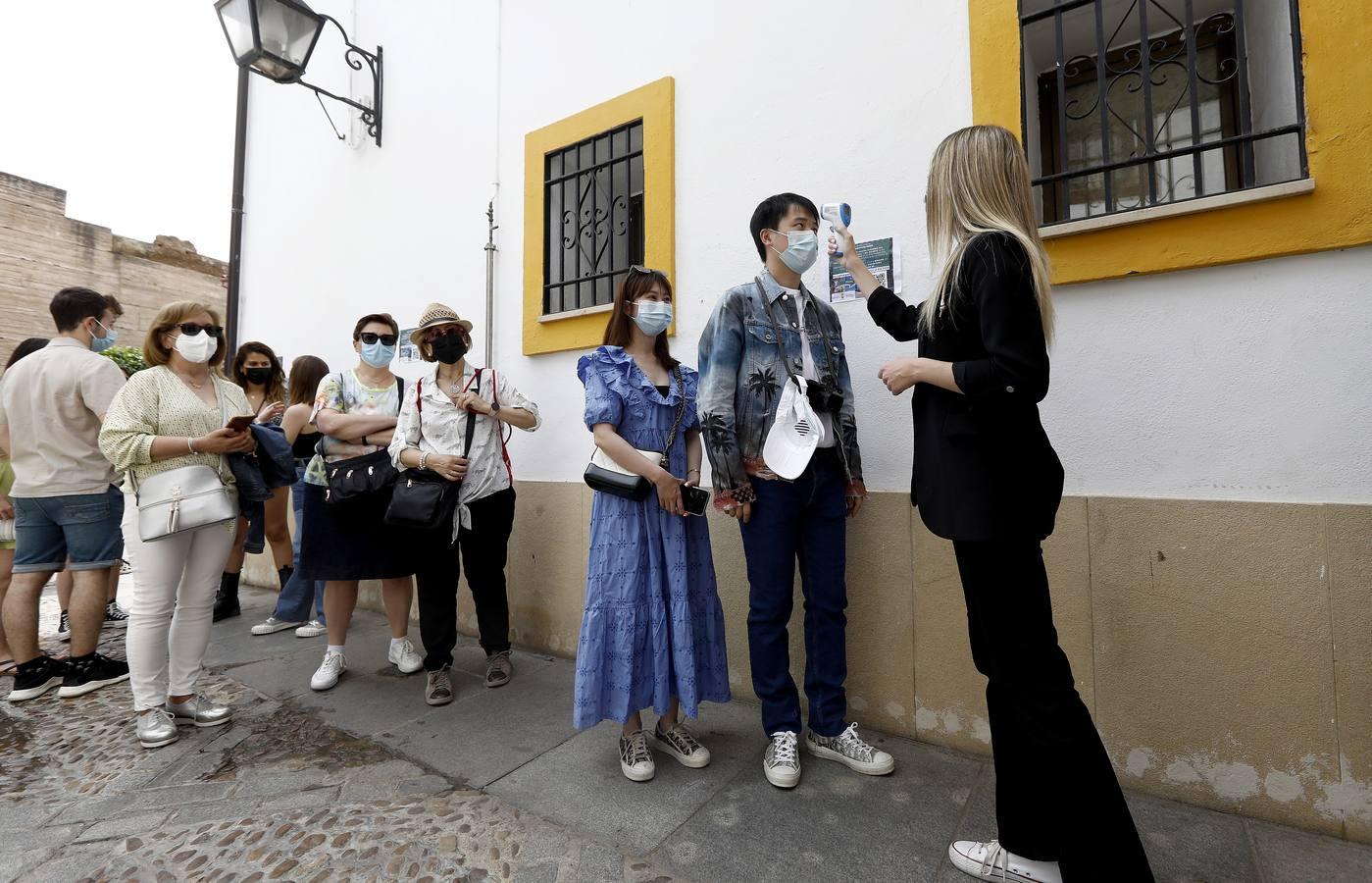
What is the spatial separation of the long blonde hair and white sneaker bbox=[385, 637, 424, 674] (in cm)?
318

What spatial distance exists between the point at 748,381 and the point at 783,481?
0.38 meters

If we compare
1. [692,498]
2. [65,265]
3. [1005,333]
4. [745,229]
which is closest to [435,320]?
[745,229]

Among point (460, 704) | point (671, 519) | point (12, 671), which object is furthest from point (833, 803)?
point (12, 671)

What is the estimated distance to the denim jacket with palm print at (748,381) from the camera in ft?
7.59

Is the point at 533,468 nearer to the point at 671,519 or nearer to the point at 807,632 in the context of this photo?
the point at 671,519

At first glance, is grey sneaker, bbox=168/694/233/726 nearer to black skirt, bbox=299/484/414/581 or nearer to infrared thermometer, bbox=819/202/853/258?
black skirt, bbox=299/484/414/581

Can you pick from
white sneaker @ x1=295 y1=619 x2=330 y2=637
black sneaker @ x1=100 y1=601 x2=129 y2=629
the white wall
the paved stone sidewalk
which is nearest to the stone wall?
black sneaker @ x1=100 y1=601 x2=129 y2=629

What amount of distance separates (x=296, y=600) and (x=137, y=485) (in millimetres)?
2008

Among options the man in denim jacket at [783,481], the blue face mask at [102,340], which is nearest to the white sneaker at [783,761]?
the man in denim jacket at [783,481]

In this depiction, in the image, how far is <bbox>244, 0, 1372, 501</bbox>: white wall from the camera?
2.09 m

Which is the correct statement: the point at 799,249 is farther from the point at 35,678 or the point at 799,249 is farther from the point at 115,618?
the point at 115,618

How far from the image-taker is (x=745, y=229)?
3.18 meters

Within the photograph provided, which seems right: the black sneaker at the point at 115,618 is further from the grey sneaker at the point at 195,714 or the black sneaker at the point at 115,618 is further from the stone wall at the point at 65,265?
the stone wall at the point at 65,265

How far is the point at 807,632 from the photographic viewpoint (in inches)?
96.8
